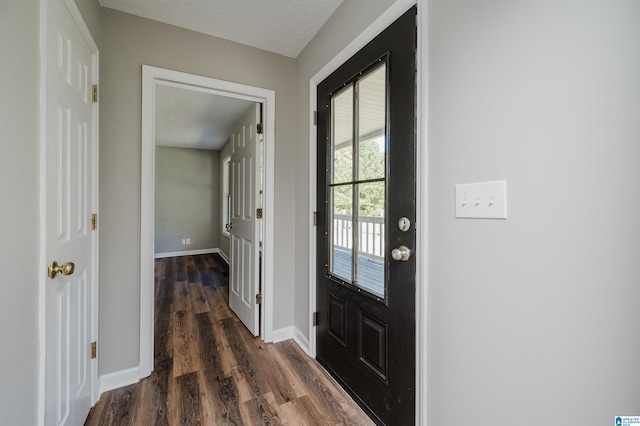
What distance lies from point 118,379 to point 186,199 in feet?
15.6

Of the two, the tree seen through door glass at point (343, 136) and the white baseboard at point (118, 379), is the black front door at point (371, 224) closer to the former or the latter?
the tree seen through door glass at point (343, 136)

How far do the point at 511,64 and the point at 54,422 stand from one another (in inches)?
82.5

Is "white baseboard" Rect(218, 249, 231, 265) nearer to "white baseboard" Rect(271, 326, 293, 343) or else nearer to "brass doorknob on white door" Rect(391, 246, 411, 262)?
"white baseboard" Rect(271, 326, 293, 343)

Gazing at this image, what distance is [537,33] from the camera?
780 mm

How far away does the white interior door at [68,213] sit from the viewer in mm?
993

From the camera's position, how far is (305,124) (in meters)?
2.11

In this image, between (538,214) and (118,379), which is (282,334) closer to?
(118,379)

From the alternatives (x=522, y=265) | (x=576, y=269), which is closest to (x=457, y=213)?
(x=522, y=265)

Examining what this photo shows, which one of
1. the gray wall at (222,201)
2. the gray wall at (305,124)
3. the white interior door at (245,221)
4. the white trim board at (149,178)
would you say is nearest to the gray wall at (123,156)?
the white trim board at (149,178)

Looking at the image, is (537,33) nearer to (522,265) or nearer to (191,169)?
(522,265)

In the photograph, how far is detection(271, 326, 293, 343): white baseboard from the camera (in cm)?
224

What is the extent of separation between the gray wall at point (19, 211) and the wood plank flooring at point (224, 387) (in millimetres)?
802

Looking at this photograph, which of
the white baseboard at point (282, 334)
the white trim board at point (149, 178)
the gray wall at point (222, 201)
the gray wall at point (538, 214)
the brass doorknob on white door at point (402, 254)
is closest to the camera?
the gray wall at point (538, 214)

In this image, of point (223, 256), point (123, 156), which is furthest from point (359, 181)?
point (223, 256)
